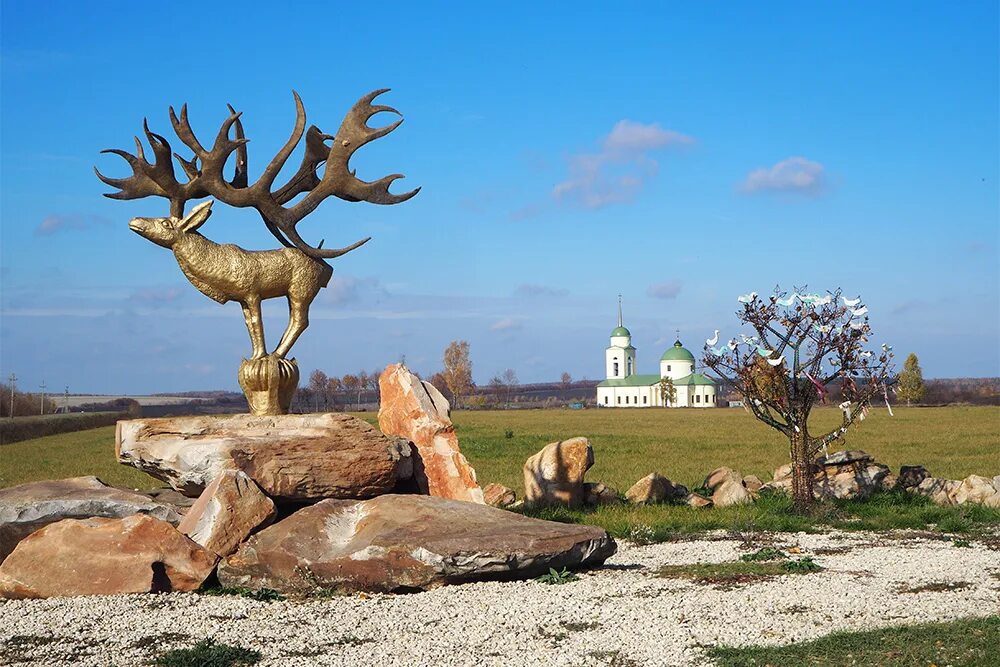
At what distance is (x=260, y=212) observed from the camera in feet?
44.2

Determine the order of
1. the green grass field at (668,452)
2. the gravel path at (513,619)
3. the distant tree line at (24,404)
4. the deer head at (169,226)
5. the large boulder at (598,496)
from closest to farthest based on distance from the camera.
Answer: the gravel path at (513,619), the deer head at (169,226), the large boulder at (598,496), the green grass field at (668,452), the distant tree line at (24,404)


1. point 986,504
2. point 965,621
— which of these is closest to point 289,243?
point 965,621

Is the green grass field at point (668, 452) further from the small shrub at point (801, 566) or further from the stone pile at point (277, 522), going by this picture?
the small shrub at point (801, 566)

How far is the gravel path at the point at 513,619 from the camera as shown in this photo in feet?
25.1

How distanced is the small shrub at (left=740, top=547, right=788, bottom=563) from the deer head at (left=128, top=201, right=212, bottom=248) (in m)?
8.07

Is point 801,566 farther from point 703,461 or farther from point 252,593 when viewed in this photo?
point 703,461

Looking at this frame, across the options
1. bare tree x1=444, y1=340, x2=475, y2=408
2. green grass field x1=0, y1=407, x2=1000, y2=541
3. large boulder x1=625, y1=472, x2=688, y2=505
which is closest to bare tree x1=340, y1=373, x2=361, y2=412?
bare tree x1=444, y1=340, x2=475, y2=408

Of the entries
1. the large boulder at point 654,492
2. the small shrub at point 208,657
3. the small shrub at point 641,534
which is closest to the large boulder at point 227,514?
the small shrub at point 208,657

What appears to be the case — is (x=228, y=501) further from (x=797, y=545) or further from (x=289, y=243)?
(x=797, y=545)

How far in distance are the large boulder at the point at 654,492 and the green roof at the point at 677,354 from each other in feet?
424

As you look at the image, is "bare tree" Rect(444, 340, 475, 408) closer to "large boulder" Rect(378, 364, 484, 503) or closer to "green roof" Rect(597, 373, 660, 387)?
"green roof" Rect(597, 373, 660, 387)

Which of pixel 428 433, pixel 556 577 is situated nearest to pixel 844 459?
pixel 428 433

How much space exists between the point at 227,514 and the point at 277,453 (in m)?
1.44

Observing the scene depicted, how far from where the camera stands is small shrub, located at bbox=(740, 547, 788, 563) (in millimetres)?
11438
